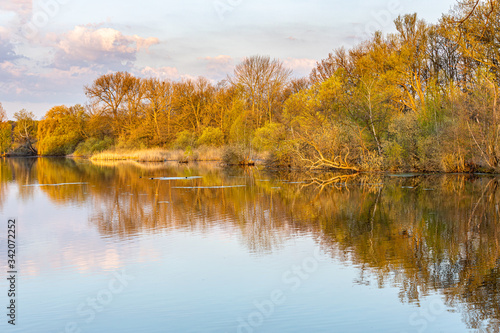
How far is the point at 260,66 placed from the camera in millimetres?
46312

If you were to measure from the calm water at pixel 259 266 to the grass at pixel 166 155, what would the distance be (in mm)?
32851

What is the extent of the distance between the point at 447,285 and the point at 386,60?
1166 inches

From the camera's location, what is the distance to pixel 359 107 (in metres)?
30.0

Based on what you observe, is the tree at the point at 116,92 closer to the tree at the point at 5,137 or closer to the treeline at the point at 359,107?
the treeline at the point at 359,107

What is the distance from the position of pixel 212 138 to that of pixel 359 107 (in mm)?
21546

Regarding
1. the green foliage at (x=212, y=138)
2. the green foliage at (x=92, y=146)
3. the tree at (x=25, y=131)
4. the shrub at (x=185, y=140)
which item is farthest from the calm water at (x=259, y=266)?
the tree at (x=25, y=131)

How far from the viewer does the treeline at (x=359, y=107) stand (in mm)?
24406

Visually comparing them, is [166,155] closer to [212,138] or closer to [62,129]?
[212,138]

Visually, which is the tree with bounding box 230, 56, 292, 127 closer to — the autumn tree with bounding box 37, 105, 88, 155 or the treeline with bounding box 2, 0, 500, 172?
the treeline with bounding box 2, 0, 500, 172

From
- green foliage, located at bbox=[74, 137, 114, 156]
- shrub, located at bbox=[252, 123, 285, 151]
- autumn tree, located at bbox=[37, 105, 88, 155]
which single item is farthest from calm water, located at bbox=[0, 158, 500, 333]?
autumn tree, located at bbox=[37, 105, 88, 155]

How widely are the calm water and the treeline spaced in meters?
5.39

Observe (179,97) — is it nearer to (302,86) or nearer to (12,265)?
(302,86)

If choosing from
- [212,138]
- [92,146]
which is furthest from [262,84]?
[92,146]

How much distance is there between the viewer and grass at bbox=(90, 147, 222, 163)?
48906mm
